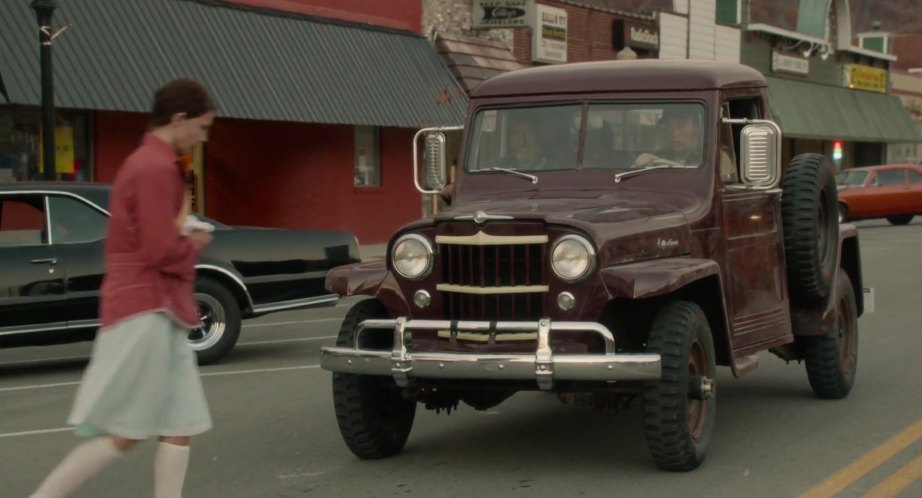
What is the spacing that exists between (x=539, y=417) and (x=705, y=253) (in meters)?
1.86

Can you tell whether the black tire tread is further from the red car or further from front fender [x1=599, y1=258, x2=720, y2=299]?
the red car

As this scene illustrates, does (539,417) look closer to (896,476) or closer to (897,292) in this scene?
(896,476)

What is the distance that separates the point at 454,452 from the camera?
26.5ft

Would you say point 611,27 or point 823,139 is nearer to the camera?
point 611,27

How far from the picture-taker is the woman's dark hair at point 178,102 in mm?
5605

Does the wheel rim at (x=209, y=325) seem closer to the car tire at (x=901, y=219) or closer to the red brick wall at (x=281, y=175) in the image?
the red brick wall at (x=281, y=175)

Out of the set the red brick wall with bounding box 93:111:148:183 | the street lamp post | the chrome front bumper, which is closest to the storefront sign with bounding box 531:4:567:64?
the red brick wall with bounding box 93:111:148:183

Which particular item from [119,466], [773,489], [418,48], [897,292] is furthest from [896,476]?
[418,48]

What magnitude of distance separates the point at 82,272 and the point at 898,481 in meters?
7.06

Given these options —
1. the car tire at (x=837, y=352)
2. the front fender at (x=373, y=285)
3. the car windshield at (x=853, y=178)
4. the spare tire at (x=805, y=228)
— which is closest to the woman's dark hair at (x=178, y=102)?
the front fender at (x=373, y=285)

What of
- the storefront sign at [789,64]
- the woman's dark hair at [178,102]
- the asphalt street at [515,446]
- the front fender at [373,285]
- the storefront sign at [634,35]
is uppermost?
the storefront sign at [789,64]

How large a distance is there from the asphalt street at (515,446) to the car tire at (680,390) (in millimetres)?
148

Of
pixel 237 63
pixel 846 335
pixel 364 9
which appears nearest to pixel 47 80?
pixel 237 63

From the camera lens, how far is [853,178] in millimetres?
37281
